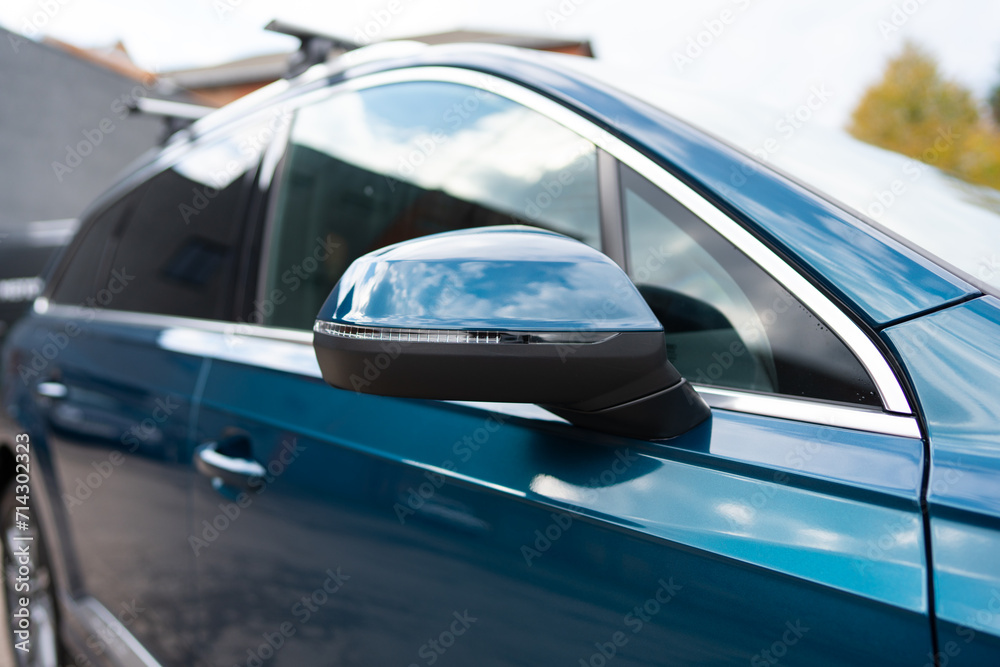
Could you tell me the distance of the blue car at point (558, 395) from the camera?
29.6 inches

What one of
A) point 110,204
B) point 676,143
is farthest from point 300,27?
point 676,143

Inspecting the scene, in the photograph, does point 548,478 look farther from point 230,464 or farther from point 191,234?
point 191,234

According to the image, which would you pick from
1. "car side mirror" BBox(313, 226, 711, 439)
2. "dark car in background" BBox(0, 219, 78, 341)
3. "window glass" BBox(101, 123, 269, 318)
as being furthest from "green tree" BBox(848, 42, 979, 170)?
"car side mirror" BBox(313, 226, 711, 439)

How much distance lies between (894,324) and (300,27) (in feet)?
5.54

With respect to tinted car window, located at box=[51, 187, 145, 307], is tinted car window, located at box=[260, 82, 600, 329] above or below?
above

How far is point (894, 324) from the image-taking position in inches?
32.9

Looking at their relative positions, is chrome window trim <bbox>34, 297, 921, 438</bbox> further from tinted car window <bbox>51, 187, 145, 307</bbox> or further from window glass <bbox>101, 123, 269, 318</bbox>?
tinted car window <bbox>51, 187, 145, 307</bbox>

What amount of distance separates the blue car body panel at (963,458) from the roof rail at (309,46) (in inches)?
66.3

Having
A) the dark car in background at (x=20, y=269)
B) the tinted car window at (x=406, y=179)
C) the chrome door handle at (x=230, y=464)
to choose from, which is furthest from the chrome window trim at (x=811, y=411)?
the dark car in background at (x=20, y=269)

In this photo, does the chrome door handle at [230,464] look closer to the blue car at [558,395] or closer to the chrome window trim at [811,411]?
the blue car at [558,395]

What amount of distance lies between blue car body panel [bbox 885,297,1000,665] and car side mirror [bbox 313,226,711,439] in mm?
296

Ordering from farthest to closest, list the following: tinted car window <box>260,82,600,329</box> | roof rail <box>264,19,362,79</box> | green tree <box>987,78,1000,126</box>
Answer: green tree <box>987,78,1000,126</box>
roof rail <box>264,19,362,79</box>
tinted car window <box>260,82,600,329</box>

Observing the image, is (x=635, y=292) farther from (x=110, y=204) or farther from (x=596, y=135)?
(x=110, y=204)

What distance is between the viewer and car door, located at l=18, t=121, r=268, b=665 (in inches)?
65.3
